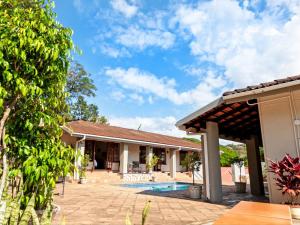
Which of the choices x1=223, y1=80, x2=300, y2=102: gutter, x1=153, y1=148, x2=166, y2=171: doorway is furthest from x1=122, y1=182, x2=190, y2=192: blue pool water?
x1=223, y1=80, x2=300, y2=102: gutter

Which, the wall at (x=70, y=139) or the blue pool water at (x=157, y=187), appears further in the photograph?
the wall at (x=70, y=139)

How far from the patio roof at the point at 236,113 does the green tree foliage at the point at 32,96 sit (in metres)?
5.57

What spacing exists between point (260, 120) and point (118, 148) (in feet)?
56.8

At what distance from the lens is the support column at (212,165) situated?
975 cm

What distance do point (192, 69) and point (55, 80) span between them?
1501cm

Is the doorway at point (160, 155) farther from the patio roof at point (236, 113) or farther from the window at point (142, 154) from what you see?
the patio roof at point (236, 113)

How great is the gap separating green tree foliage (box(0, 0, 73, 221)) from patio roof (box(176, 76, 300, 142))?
5.57 metres

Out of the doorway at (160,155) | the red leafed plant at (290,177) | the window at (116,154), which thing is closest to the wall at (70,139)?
the window at (116,154)

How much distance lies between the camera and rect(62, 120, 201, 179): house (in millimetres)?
19250

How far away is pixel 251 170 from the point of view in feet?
46.8

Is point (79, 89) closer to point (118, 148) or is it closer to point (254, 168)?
point (118, 148)

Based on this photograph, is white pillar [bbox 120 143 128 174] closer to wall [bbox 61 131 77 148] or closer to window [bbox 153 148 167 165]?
wall [bbox 61 131 77 148]

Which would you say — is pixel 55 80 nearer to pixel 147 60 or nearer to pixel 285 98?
pixel 285 98

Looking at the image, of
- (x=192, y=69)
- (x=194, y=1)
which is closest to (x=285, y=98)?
(x=194, y=1)
